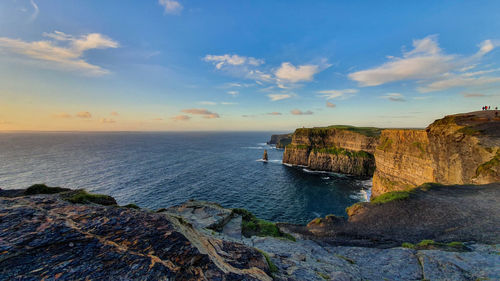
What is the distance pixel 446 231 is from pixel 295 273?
49.5 ft

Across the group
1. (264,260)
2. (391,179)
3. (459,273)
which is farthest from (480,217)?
(391,179)

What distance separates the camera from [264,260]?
700 cm

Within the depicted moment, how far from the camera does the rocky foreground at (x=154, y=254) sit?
4.71 m

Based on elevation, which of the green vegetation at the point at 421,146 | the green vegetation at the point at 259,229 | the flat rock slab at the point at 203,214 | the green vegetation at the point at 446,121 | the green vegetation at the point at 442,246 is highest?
the green vegetation at the point at 446,121

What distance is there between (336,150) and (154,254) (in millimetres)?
78444

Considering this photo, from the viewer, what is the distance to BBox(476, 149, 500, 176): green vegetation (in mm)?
21492

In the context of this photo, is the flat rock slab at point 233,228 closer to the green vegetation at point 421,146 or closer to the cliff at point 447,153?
the cliff at point 447,153

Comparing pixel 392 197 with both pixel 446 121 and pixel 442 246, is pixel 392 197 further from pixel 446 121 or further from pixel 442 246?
pixel 446 121

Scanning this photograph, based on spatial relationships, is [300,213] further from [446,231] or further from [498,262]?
[498,262]

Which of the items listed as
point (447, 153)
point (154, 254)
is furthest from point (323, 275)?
point (447, 153)

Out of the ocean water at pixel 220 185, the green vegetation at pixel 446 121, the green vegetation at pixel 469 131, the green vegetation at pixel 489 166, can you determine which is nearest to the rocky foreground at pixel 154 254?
the green vegetation at pixel 489 166

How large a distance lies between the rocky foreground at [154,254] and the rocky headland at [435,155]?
18.1 metres

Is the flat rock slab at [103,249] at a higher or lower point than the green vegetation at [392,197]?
higher

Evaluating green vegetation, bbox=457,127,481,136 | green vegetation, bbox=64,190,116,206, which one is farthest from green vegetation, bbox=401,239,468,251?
green vegetation, bbox=457,127,481,136
